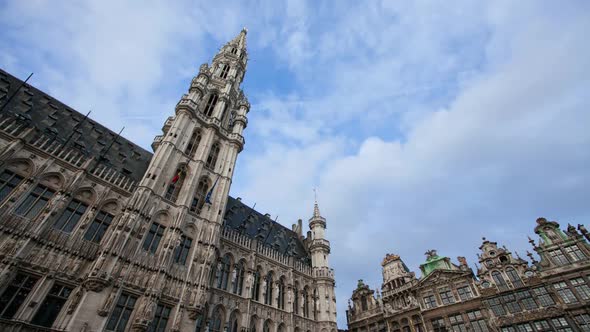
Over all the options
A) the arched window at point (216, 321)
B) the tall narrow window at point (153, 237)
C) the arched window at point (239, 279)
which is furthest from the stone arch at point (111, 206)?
the arched window at point (239, 279)

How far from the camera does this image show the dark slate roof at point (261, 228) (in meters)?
34.2

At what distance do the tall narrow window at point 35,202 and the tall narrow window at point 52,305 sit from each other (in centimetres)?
513

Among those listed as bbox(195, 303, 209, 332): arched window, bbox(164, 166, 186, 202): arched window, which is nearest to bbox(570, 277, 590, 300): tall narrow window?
bbox(195, 303, 209, 332): arched window

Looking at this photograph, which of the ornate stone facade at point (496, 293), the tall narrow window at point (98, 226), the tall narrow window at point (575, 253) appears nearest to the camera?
the tall narrow window at point (98, 226)

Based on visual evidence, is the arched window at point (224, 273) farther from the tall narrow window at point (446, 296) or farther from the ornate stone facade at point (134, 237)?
the tall narrow window at point (446, 296)

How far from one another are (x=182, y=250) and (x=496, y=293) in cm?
3080

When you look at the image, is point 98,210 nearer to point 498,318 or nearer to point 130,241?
point 130,241

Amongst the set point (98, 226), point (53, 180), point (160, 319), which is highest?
point (53, 180)

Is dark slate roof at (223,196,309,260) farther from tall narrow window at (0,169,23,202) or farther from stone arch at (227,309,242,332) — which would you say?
tall narrow window at (0,169,23,202)

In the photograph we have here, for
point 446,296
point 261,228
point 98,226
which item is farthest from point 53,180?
point 446,296

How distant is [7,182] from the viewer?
1842cm

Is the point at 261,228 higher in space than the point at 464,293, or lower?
higher

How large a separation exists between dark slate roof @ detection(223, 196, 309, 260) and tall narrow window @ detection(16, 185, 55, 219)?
16049 mm

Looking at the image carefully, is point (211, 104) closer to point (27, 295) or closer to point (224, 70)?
point (224, 70)
